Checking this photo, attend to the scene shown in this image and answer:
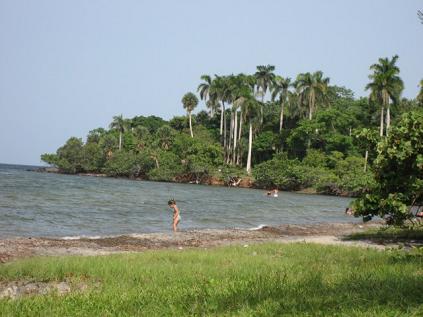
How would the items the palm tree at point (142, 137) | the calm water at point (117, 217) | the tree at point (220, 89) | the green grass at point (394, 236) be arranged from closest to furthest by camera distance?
1. the green grass at point (394, 236)
2. the calm water at point (117, 217)
3. the tree at point (220, 89)
4. the palm tree at point (142, 137)

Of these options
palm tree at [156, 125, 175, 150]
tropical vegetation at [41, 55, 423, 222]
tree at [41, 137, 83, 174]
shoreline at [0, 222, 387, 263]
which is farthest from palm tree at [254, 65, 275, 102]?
shoreline at [0, 222, 387, 263]

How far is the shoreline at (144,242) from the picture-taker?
1560cm

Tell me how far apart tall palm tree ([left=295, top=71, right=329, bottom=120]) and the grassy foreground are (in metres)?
72.1

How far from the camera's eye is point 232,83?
89.6m

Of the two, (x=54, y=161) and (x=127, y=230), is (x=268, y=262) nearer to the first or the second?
(x=127, y=230)

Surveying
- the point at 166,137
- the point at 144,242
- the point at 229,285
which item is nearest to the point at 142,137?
the point at 166,137

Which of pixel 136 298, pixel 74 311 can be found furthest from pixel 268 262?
pixel 74 311

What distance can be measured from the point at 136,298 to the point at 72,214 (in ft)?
75.6

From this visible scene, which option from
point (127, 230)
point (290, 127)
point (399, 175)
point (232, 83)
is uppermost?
point (232, 83)

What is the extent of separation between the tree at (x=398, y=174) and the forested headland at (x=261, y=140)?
46954mm

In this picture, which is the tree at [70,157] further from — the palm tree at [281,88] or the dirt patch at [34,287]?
the dirt patch at [34,287]

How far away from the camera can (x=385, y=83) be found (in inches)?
2613

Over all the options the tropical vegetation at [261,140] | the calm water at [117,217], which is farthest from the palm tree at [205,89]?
the calm water at [117,217]

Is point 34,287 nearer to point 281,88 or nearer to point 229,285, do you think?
point 229,285
